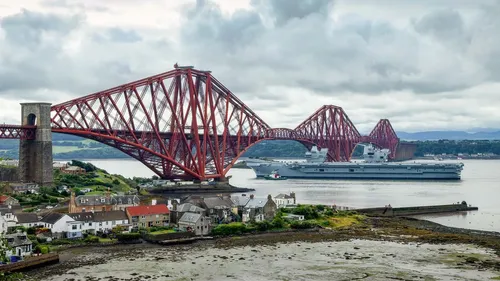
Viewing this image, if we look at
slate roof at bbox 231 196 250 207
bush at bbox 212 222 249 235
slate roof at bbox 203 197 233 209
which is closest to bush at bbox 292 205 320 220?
slate roof at bbox 231 196 250 207

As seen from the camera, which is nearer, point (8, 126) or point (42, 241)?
point (42, 241)

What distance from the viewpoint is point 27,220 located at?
52438mm

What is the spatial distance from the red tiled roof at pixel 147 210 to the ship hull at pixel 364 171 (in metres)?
85.4

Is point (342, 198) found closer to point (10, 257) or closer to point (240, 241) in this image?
point (240, 241)

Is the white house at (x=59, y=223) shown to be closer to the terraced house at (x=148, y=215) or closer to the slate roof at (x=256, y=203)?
the terraced house at (x=148, y=215)

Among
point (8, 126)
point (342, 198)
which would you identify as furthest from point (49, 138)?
point (342, 198)

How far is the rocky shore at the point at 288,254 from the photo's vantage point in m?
38.9

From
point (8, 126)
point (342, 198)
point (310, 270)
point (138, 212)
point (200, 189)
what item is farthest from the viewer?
point (200, 189)

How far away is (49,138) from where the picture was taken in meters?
74.7

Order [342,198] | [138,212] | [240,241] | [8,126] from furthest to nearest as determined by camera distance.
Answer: [342,198]
[8,126]
[138,212]
[240,241]

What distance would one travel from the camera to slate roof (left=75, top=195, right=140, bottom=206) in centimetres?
6031

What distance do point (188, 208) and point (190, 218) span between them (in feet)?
13.6

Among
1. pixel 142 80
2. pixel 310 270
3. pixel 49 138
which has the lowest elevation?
pixel 310 270

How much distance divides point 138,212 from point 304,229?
15.8m
